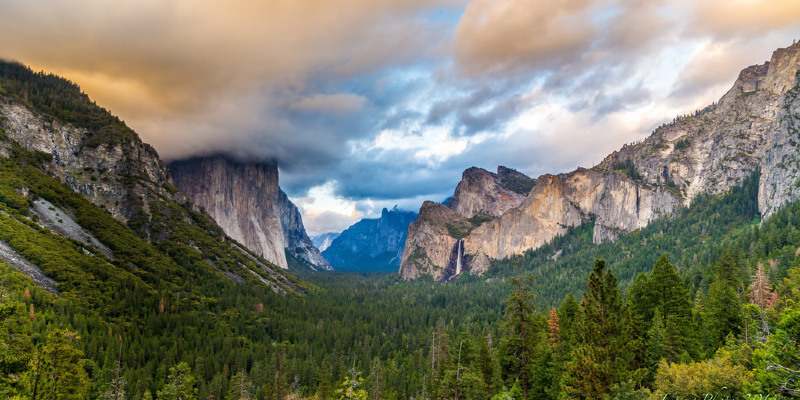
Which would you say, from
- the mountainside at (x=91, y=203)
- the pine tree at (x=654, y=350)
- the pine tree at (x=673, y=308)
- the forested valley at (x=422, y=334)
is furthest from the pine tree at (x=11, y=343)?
the mountainside at (x=91, y=203)

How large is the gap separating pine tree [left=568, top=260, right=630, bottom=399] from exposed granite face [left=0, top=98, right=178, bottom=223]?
200139mm

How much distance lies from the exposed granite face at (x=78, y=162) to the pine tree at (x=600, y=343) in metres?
200

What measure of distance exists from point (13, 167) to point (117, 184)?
152 feet

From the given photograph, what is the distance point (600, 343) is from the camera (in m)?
32.0

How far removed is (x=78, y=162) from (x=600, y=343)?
228917 mm

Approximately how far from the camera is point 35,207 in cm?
13175

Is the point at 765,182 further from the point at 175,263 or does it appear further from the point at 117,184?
the point at 117,184

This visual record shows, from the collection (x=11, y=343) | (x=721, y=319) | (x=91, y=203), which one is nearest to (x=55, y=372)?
(x=11, y=343)

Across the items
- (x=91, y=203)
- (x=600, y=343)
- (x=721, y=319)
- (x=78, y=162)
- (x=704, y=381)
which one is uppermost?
(x=78, y=162)

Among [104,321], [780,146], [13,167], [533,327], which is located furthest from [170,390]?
[780,146]

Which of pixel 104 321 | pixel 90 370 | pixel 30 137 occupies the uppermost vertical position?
pixel 30 137

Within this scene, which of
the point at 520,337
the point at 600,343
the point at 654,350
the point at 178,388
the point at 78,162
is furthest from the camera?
the point at 78,162

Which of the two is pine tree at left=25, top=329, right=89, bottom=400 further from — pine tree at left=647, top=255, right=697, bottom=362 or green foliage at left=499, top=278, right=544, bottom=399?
pine tree at left=647, top=255, right=697, bottom=362

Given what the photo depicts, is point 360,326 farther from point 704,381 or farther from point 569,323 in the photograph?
point 704,381
